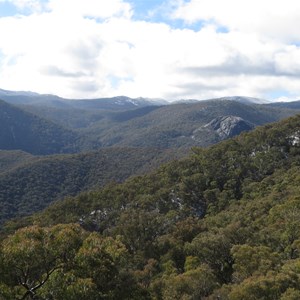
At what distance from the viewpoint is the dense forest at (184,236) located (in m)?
19.3

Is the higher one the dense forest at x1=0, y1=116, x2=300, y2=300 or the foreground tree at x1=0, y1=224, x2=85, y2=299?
the foreground tree at x1=0, y1=224, x2=85, y2=299

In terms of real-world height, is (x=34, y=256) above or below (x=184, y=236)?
above

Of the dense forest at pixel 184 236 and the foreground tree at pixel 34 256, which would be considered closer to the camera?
the foreground tree at pixel 34 256

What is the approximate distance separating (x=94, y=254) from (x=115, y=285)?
256 centimetres

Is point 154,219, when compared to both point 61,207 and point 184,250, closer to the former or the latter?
point 184,250

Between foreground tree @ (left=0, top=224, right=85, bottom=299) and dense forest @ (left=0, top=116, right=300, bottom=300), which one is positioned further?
dense forest @ (left=0, top=116, right=300, bottom=300)

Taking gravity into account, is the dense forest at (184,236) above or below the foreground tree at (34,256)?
below

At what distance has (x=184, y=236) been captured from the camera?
62.6 meters

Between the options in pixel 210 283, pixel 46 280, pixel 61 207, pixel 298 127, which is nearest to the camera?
pixel 46 280

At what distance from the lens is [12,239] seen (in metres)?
19.1

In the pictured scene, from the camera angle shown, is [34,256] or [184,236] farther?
[184,236]

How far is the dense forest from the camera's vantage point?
759 inches

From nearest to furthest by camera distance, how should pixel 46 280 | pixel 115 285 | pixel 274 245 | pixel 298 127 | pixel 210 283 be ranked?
pixel 46 280, pixel 115 285, pixel 210 283, pixel 274 245, pixel 298 127

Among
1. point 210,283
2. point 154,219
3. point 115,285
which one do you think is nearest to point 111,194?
point 154,219
